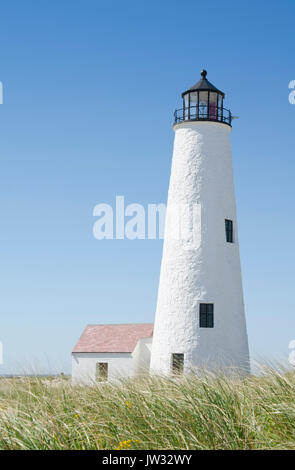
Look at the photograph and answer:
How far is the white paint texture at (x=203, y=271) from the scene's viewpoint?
22953 millimetres

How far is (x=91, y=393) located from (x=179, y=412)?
10.5 ft

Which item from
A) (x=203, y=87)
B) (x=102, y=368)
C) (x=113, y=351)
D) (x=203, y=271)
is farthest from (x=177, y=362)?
(x=203, y=87)

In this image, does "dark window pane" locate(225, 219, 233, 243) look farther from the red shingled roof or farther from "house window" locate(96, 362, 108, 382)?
"house window" locate(96, 362, 108, 382)

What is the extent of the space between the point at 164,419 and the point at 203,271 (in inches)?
567

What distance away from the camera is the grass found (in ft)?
27.5

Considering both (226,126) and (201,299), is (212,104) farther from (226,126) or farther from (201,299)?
(201,299)

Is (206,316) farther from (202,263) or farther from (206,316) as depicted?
(202,263)

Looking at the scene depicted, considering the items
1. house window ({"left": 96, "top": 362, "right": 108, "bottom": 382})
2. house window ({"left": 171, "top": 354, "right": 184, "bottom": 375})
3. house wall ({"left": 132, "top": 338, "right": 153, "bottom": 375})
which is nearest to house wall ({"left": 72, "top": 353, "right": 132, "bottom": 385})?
house window ({"left": 96, "top": 362, "right": 108, "bottom": 382})

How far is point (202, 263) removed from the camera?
23281mm

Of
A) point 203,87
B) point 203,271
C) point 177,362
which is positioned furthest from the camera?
point 203,87

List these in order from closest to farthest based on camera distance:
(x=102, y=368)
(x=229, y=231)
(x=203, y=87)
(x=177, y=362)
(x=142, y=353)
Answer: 1. (x=177, y=362)
2. (x=229, y=231)
3. (x=203, y=87)
4. (x=142, y=353)
5. (x=102, y=368)

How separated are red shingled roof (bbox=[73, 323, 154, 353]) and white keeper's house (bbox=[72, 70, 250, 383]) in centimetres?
462

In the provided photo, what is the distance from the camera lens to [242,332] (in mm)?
23812
